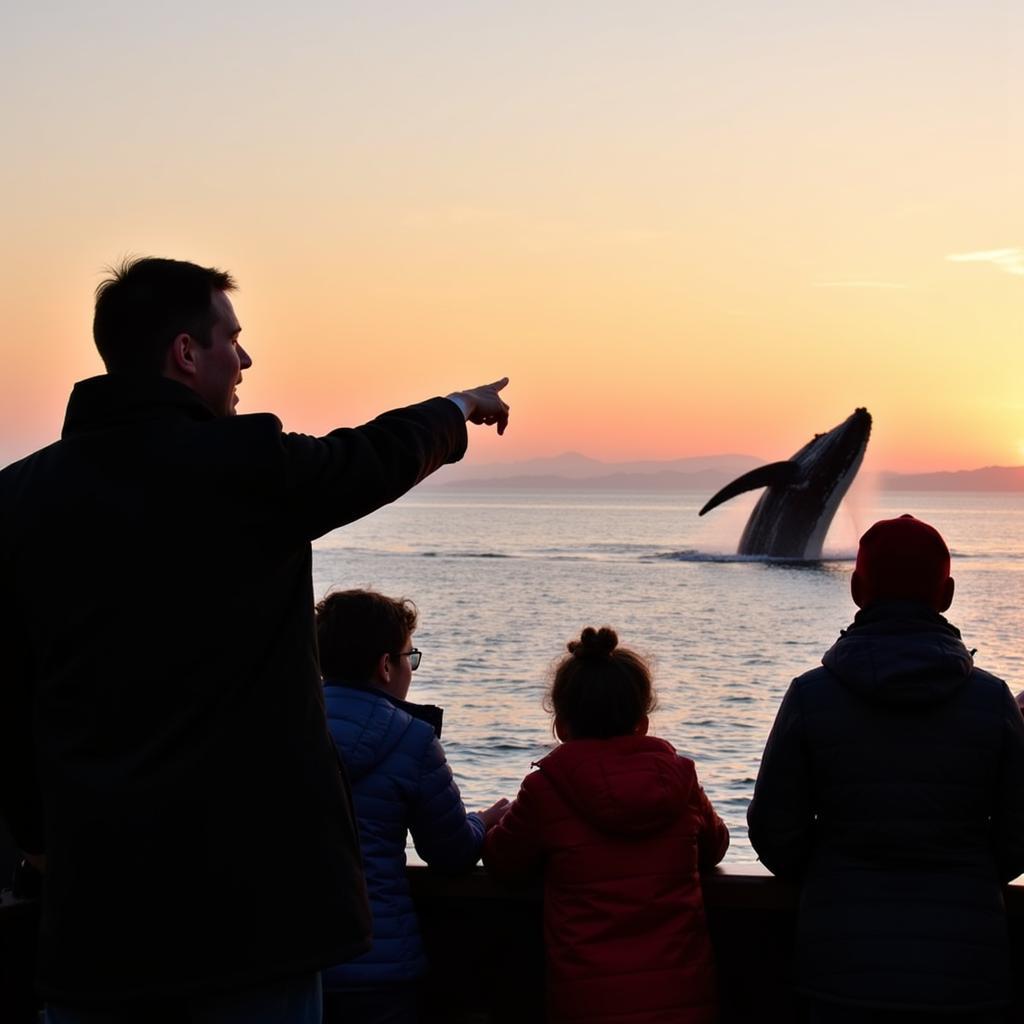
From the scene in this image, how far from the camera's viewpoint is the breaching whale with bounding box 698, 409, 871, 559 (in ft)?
139

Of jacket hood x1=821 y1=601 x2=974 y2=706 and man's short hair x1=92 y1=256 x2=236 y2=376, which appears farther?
jacket hood x1=821 y1=601 x2=974 y2=706

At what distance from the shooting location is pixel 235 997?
2.39 m

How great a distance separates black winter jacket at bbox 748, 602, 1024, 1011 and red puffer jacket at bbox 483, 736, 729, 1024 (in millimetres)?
268

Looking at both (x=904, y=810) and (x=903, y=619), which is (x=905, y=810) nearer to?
(x=904, y=810)

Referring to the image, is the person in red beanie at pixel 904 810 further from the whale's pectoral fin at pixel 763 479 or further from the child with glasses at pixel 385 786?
the whale's pectoral fin at pixel 763 479

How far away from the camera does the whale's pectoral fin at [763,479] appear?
38.8m

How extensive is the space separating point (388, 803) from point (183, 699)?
1.23 meters

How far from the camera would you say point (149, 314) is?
8.56ft

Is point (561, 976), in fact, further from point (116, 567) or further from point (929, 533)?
point (116, 567)

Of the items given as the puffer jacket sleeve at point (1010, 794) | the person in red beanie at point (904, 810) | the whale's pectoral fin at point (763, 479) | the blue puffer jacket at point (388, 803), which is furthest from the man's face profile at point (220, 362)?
the whale's pectoral fin at point (763, 479)

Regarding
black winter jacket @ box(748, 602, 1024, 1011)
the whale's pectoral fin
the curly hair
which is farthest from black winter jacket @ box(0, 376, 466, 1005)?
the whale's pectoral fin

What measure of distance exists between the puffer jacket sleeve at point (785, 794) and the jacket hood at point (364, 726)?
0.86 meters

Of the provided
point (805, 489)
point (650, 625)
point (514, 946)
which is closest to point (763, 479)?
point (805, 489)

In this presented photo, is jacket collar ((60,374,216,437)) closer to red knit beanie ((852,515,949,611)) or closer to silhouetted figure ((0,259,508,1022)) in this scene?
silhouetted figure ((0,259,508,1022))
